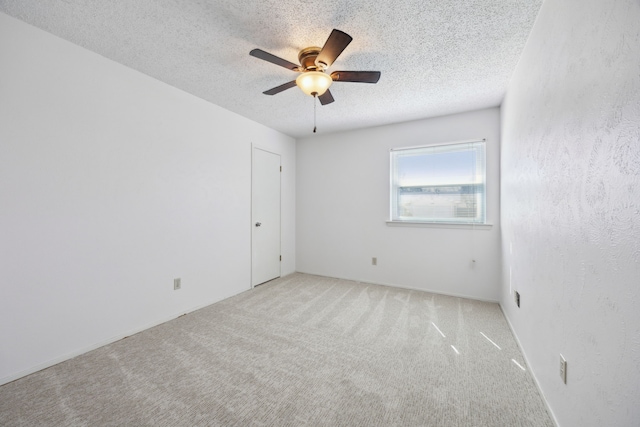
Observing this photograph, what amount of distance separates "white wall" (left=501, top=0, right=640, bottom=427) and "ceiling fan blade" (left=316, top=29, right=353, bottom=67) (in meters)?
1.14

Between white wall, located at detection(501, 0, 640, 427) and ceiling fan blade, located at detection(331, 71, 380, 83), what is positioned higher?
ceiling fan blade, located at detection(331, 71, 380, 83)

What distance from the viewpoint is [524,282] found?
6.89ft

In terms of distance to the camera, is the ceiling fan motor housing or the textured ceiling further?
the ceiling fan motor housing

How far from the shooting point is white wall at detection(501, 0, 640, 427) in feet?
2.83

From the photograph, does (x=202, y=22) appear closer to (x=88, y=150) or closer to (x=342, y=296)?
(x=88, y=150)

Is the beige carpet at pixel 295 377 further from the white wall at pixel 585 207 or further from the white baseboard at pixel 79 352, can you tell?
the white wall at pixel 585 207

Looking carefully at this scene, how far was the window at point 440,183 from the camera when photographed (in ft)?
11.3

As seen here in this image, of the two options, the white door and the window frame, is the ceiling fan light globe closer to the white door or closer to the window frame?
the white door

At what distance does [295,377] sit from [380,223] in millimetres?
2693

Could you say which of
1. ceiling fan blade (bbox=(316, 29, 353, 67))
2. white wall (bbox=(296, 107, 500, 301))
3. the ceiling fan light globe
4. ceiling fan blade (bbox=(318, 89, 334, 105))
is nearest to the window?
white wall (bbox=(296, 107, 500, 301))

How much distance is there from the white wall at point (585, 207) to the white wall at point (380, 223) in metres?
1.52

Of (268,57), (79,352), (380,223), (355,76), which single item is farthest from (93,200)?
(380,223)

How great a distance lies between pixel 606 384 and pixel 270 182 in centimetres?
397

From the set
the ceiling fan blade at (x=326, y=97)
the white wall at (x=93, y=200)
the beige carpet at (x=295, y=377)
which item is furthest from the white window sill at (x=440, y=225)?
the white wall at (x=93, y=200)
